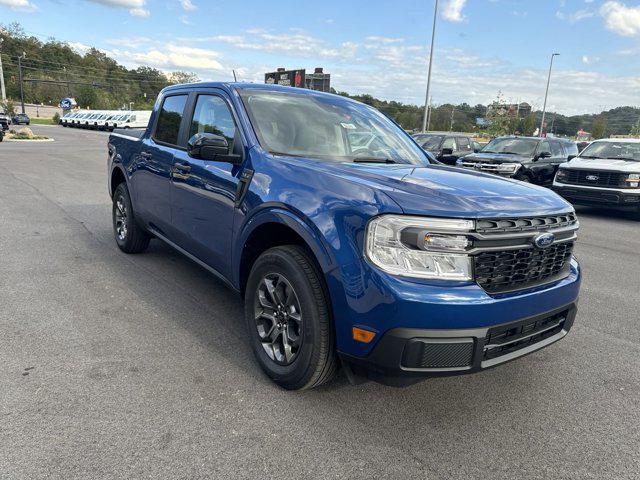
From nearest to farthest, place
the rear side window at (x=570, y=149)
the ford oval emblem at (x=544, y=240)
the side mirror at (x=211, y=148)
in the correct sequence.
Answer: the ford oval emblem at (x=544, y=240) < the side mirror at (x=211, y=148) < the rear side window at (x=570, y=149)

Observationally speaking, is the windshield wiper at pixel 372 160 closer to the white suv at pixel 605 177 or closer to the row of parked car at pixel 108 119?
the white suv at pixel 605 177

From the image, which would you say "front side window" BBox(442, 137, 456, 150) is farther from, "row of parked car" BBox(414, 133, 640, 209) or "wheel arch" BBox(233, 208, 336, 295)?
"wheel arch" BBox(233, 208, 336, 295)

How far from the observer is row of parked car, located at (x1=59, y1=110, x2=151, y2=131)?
4866 centimetres

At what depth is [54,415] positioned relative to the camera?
8.38 ft

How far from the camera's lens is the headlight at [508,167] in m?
11.8

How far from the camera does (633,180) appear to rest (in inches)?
397

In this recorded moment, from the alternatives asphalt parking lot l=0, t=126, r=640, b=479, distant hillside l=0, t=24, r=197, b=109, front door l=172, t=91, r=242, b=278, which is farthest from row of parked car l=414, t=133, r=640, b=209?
distant hillside l=0, t=24, r=197, b=109

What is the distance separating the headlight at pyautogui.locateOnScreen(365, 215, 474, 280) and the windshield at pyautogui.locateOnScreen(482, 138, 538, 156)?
38.3ft

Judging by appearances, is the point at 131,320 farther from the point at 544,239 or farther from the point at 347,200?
the point at 544,239

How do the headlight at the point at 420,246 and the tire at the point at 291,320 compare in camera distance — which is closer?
the headlight at the point at 420,246

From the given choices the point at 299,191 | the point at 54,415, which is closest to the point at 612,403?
the point at 299,191

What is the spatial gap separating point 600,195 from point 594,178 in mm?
408

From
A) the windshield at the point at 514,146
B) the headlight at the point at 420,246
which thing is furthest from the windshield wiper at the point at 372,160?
the windshield at the point at 514,146

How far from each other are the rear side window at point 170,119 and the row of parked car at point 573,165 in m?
5.59
